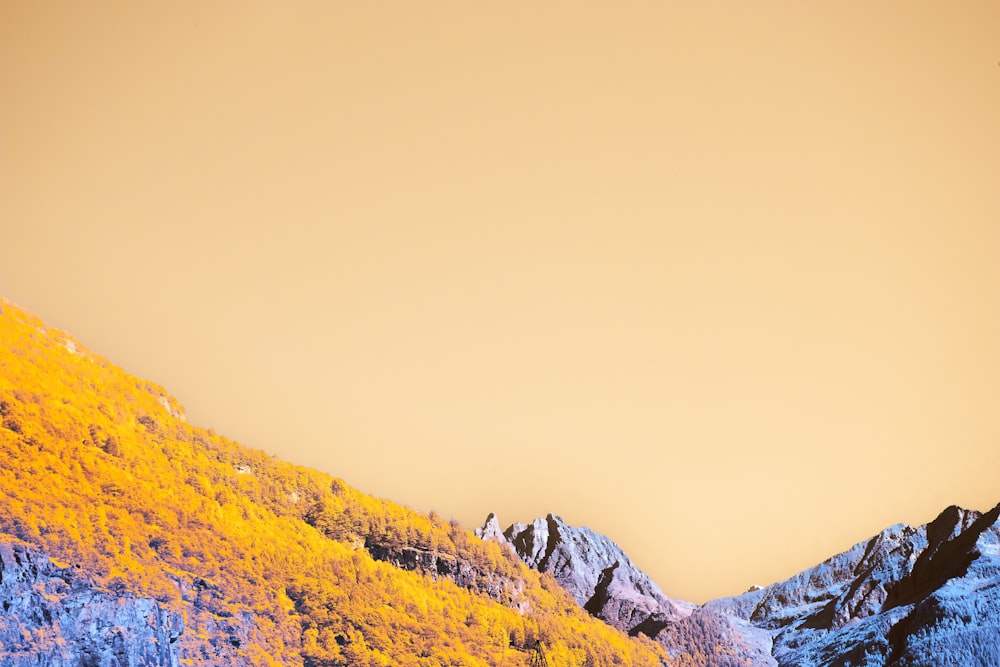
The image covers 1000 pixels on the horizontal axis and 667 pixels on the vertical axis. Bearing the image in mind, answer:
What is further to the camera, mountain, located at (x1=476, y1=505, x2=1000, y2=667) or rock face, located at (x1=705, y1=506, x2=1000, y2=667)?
mountain, located at (x1=476, y1=505, x2=1000, y2=667)

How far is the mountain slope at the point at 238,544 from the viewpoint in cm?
9912

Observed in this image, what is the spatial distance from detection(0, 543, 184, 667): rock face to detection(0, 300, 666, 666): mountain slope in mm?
2004

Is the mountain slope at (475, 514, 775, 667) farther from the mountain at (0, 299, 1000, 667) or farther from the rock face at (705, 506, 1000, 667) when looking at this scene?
the rock face at (705, 506, 1000, 667)

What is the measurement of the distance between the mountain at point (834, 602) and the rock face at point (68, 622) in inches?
1584

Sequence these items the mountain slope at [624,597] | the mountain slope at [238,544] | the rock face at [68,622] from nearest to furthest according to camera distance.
Result: the rock face at [68,622] → the mountain slope at [238,544] → the mountain slope at [624,597]

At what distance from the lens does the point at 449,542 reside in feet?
385

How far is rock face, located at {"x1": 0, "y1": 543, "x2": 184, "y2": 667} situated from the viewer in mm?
84312

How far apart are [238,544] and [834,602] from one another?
57544 millimetres

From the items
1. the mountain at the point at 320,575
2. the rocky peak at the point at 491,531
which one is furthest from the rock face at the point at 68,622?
the rocky peak at the point at 491,531

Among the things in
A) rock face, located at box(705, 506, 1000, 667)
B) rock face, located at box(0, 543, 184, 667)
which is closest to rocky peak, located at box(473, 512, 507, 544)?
rock face, located at box(705, 506, 1000, 667)

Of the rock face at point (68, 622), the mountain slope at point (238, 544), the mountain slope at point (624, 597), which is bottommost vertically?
the rock face at point (68, 622)

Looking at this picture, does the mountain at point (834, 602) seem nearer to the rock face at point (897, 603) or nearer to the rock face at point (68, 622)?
the rock face at point (897, 603)

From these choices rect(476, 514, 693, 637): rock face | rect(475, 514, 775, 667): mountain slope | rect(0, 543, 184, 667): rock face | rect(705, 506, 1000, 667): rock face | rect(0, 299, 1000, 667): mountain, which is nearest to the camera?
rect(0, 543, 184, 667): rock face

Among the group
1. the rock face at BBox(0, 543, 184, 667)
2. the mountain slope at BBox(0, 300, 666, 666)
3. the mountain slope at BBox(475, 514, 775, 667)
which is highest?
the mountain slope at BBox(475, 514, 775, 667)
